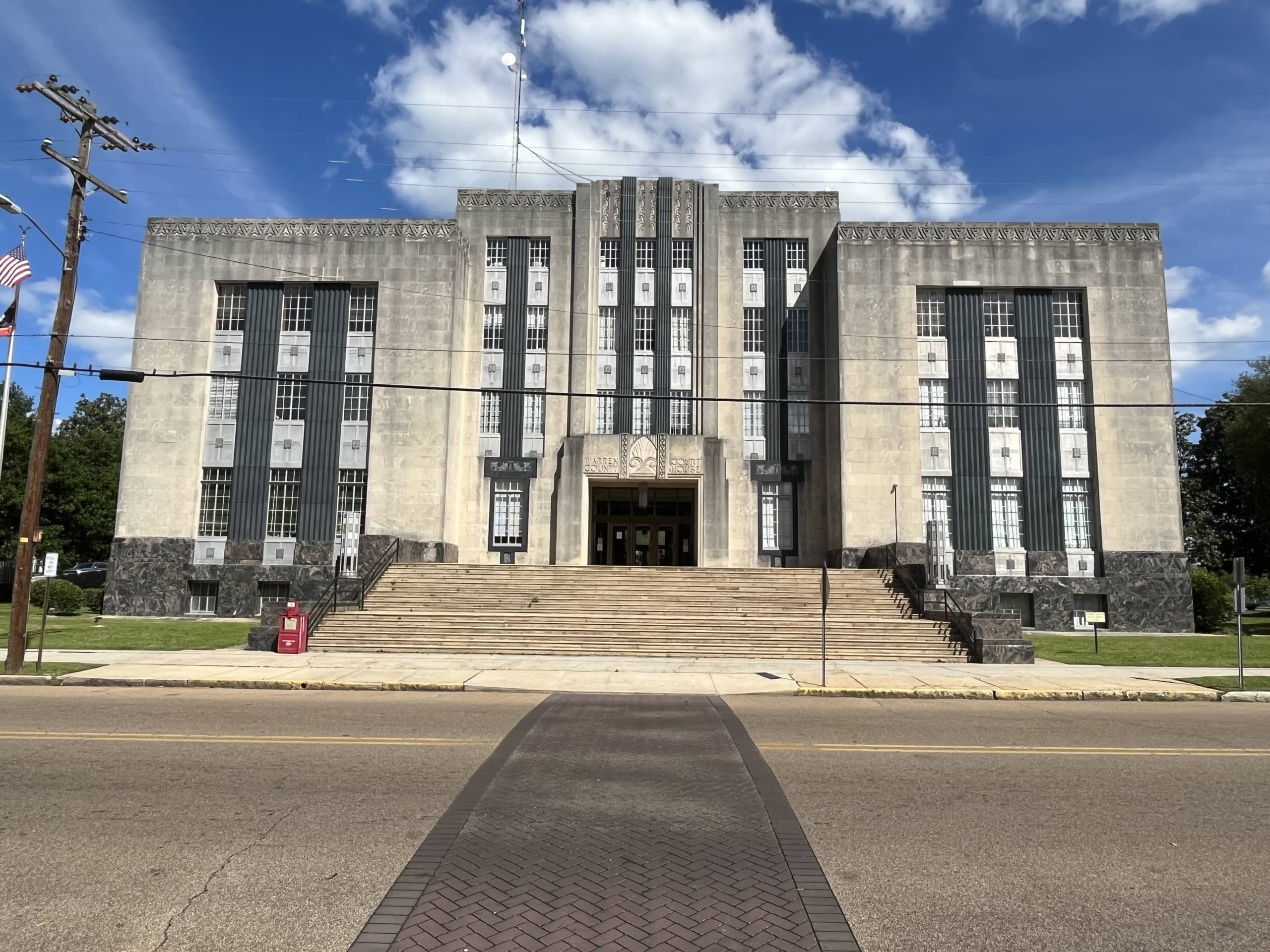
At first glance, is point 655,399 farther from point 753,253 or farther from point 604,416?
point 753,253

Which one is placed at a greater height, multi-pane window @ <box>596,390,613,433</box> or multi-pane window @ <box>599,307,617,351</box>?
multi-pane window @ <box>599,307,617,351</box>

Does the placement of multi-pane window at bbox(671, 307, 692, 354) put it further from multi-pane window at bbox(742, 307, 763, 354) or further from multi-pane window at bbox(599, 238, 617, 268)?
multi-pane window at bbox(599, 238, 617, 268)

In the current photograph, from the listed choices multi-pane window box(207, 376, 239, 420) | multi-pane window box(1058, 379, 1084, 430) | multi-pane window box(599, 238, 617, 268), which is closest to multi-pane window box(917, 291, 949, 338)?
multi-pane window box(1058, 379, 1084, 430)

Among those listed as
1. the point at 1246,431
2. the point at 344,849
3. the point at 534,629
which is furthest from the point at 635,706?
the point at 1246,431

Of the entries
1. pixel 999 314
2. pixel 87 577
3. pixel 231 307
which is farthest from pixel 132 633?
pixel 999 314

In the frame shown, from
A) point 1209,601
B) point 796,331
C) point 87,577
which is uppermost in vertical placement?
point 796,331

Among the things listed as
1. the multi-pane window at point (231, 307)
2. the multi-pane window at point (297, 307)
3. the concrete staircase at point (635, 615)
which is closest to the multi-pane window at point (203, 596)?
the concrete staircase at point (635, 615)

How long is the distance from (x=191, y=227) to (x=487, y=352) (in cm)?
1356

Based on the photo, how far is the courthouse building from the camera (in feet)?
111

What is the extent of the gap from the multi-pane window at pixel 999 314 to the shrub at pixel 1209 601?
39.6ft

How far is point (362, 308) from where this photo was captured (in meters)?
36.5

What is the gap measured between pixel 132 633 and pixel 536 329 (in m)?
20.2

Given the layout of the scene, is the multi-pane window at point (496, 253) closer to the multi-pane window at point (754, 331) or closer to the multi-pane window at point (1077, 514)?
the multi-pane window at point (754, 331)

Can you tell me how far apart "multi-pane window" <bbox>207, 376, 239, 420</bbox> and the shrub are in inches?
1549
